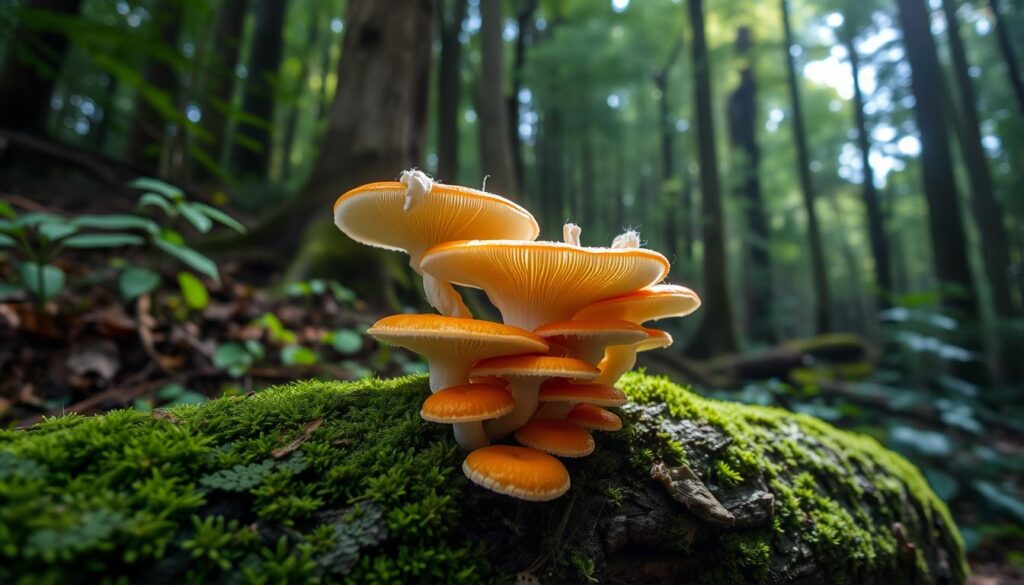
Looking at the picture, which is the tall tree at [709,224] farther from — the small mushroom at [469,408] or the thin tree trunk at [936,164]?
the small mushroom at [469,408]

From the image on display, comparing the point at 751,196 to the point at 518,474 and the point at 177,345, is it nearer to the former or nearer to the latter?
the point at 177,345

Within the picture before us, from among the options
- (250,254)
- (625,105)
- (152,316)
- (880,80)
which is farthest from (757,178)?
(152,316)

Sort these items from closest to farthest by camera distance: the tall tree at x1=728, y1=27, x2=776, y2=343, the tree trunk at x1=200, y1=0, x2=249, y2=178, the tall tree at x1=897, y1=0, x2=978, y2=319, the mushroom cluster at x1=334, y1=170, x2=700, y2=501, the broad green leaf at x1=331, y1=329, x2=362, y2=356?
the mushroom cluster at x1=334, y1=170, x2=700, y2=501, the broad green leaf at x1=331, y1=329, x2=362, y2=356, the tall tree at x1=897, y1=0, x2=978, y2=319, the tree trunk at x1=200, y1=0, x2=249, y2=178, the tall tree at x1=728, y1=27, x2=776, y2=343

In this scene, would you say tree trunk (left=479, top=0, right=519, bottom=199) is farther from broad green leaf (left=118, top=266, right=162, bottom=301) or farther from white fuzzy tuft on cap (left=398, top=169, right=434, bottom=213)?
white fuzzy tuft on cap (left=398, top=169, right=434, bottom=213)

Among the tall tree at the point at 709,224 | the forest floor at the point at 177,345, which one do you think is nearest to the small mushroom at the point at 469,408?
the forest floor at the point at 177,345

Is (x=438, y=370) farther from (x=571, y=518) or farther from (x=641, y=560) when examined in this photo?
(x=641, y=560)

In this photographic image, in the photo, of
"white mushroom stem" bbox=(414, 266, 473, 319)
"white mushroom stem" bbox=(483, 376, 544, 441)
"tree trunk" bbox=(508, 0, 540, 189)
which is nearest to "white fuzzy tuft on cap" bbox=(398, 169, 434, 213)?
"white mushroom stem" bbox=(414, 266, 473, 319)

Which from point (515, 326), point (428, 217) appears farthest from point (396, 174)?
point (515, 326)
